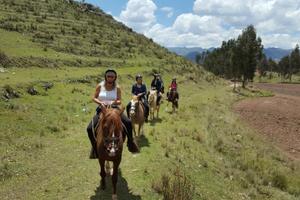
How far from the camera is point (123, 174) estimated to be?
44.0 ft

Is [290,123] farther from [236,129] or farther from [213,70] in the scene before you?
[213,70]

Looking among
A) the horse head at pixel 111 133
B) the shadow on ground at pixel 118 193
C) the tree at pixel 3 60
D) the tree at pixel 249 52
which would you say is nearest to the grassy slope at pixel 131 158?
the shadow on ground at pixel 118 193

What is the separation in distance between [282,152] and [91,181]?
50.9 feet

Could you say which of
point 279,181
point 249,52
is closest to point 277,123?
point 279,181

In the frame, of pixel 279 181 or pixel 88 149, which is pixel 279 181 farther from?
pixel 88 149

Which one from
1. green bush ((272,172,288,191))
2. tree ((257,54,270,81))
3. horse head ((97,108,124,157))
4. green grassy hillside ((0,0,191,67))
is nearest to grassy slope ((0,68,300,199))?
green bush ((272,172,288,191))

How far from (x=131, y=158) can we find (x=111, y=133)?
590 centimetres

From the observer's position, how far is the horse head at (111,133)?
31.4ft

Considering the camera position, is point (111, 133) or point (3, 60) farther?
point (3, 60)

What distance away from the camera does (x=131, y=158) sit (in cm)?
1531

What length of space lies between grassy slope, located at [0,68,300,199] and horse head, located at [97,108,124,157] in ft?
7.91

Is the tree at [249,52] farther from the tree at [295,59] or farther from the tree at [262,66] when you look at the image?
the tree at [262,66]

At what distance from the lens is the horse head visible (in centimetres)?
956

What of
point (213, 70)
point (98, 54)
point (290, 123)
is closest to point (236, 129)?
point (290, 123)
